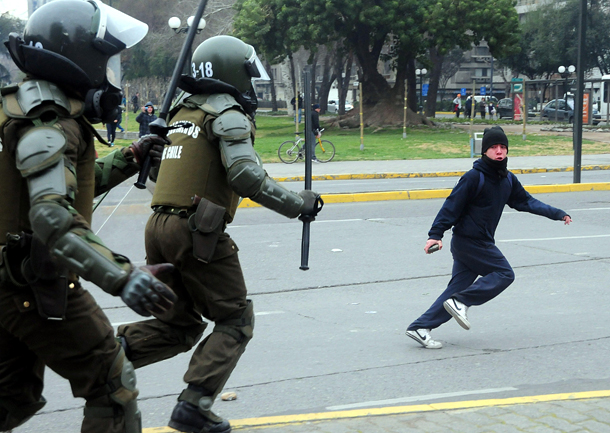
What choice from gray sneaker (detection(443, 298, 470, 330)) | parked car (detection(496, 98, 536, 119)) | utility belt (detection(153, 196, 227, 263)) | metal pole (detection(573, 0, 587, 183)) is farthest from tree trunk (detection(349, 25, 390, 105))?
utility belt (detection(153, 196, 227, 263))

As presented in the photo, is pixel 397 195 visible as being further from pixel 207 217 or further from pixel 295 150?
pixel 207 217

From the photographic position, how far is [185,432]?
397cm

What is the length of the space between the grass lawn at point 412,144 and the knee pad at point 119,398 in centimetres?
2033

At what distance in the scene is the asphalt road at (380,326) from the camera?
4.80m

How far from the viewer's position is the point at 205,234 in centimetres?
386

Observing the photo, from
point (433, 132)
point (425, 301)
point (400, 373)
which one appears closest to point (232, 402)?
point (400, 373)

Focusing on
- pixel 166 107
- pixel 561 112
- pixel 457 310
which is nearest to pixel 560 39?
pixel 561 112

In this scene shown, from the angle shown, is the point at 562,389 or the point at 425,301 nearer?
the point at 562,389

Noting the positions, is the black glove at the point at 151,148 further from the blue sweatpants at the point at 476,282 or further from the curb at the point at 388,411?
the blue sweatpants at the point at 476,282

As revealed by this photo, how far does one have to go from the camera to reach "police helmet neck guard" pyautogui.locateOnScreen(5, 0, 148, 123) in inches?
118

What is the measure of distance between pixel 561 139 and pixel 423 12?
24.2 ft

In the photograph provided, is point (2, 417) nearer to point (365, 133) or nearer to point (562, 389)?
point (562, 389)

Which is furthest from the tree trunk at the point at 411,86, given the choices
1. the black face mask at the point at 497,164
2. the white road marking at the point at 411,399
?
the white road marking at the point at 411,399

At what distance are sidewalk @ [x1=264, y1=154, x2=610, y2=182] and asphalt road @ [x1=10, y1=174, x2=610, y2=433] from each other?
831 cm
